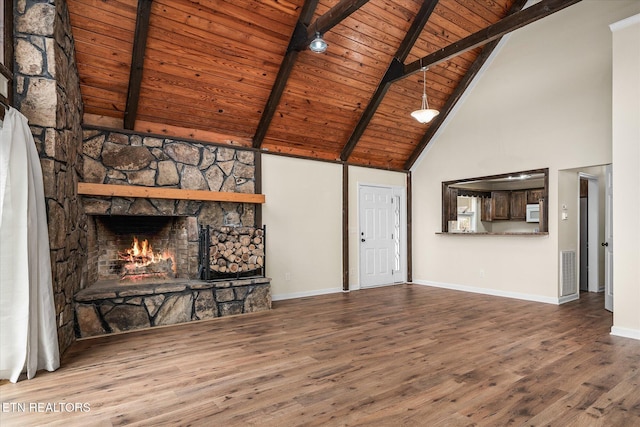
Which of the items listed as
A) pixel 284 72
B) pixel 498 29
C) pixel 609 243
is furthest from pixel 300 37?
pixel 609 243

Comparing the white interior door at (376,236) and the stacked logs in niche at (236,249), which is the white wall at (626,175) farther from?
the stacked logs in niche at (236,249)

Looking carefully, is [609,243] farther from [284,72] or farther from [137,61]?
[137,61]

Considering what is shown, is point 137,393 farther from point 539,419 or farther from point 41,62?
point 41,62

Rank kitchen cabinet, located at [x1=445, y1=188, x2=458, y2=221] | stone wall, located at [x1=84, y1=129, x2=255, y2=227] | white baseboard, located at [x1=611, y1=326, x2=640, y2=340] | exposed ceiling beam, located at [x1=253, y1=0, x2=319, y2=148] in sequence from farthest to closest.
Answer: kitchen cabinet, located at [x1=445, y1=188, x2=458, y2=221] < stone wall, located at [x1=84, y1=129, x2=255, y2=227] < exposed ceiling beam, located at [x1=253, y1=0, x2=319, y2=148] < white baseboard, located at [x1=611, y1=326, x2=640, y2=340]

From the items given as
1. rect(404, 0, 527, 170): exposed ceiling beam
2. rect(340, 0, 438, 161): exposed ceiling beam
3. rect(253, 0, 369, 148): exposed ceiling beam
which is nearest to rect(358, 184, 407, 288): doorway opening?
rect(404, 0, 527, 170): exposed ceiling beam

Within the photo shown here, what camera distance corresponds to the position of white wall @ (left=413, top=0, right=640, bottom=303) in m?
5.12

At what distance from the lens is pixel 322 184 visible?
21.1 ft

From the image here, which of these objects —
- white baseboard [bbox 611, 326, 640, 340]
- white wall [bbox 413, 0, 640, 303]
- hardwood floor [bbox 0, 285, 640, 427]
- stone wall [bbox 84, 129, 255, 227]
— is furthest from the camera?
white wall [bbox 413, 0, 640, 303]

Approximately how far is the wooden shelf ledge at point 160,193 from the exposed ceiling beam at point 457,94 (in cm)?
357

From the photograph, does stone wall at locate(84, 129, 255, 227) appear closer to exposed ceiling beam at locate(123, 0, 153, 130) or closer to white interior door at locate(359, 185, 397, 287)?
exposed ceiling beam at locate(123, 0, 153, 130)

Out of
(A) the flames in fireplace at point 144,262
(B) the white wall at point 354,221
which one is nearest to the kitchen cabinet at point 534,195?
(B) the white wall at point 354,221

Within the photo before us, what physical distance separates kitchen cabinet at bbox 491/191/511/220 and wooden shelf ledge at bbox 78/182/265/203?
442 cm

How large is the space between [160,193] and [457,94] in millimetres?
5319

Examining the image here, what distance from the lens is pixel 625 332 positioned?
3887 millimetres
